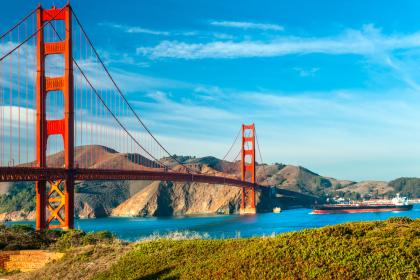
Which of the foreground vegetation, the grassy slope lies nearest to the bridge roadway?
the foreground vegetation

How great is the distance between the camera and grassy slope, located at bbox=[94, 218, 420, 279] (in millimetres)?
12523

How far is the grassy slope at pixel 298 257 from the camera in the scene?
12523mm

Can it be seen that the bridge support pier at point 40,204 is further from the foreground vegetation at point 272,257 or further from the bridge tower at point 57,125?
the foreground vegetation at point 272,257

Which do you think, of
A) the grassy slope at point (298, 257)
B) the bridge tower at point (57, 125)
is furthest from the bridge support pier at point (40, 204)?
the grassy slope at point (298, 257)

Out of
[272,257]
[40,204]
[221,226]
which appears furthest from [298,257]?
[221,226]

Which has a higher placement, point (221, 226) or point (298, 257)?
point (298, 257)

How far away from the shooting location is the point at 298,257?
13.6 m

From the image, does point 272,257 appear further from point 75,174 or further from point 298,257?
point 75,174

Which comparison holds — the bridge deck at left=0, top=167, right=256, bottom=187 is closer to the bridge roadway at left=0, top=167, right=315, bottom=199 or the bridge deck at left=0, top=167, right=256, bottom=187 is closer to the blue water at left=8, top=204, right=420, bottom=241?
the bridge roadway at left=0, top=167, right=315, bottom=199

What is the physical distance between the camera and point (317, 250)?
542 inches

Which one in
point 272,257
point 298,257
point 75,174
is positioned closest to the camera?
point 298,257

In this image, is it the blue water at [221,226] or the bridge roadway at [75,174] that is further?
the blue water at [221,226]

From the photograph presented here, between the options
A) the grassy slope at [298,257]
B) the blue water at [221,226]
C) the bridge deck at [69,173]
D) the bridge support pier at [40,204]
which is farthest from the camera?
the blue water at [221,226]

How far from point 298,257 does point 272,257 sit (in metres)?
0.71
